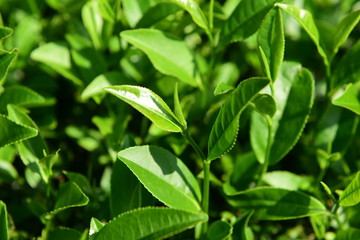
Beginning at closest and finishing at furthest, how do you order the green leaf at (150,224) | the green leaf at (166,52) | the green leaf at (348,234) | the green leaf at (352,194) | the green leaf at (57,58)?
the green leaf at (150,224)
the green leaf at (352,194)
the green leaf at (348,234)
the green leaf at (166,52)
the green leaf at (57,58)

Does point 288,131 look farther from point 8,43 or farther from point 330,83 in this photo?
point 8,43

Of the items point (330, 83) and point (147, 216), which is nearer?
point (147, 216)

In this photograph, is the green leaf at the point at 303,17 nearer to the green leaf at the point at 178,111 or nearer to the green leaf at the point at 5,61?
the green leaf at the point at 178,111

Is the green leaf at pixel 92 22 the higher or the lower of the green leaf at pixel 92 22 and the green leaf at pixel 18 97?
the higher

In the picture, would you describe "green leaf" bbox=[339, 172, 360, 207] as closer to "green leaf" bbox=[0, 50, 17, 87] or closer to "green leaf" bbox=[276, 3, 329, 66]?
"green leaf" bbox=[276, 3, 329, 66]

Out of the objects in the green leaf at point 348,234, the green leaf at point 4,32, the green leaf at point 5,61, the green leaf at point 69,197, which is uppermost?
the green leaf at point 4,32

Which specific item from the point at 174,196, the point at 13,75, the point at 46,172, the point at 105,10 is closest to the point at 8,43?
the point at 13,75

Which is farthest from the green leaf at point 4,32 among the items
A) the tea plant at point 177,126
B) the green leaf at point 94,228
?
the green leaf at point 94,228
